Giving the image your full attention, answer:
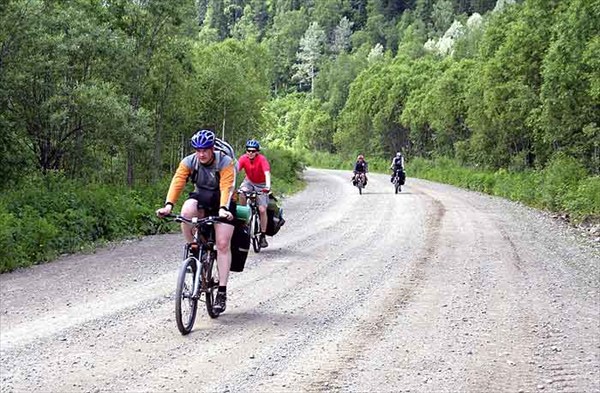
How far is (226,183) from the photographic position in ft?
21.4

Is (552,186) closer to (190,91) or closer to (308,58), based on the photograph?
(190,91)

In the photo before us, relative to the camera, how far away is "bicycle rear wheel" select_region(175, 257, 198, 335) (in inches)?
243

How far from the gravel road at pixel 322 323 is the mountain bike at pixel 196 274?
0.66ft

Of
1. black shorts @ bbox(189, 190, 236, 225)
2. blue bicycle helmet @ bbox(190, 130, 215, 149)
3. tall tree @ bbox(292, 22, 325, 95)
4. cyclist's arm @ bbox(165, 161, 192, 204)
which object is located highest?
tall tree @ bbox(292, 22, 325, 95)

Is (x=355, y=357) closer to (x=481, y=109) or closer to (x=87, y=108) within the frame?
(x=87, y=108)

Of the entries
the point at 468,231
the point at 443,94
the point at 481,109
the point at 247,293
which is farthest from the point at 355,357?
the point at 443,94

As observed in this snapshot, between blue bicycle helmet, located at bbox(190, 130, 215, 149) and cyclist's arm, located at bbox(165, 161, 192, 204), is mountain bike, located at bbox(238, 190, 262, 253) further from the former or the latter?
blue bicycle helmet, located at bbox(190, 130, 215, 149)

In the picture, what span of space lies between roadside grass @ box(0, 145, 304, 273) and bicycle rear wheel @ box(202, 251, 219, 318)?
191 inches

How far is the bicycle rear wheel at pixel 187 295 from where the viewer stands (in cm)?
617

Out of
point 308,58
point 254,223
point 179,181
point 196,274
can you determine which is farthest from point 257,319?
point 308,58

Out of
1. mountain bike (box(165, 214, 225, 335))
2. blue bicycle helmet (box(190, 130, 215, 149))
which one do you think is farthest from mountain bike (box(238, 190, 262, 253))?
blue bicycle helmet (box(190, 130, 215, 149))

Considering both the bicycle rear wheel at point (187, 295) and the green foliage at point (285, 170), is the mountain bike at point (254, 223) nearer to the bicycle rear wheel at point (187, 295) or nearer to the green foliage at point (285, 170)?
the bicycle rear wheel at point (187, 295)

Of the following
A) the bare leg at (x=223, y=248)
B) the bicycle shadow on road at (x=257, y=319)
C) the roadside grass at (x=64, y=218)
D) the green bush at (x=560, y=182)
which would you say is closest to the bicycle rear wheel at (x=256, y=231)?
the roadside grass at (x=64, y=218)

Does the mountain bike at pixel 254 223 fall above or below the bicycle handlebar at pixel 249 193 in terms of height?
below
